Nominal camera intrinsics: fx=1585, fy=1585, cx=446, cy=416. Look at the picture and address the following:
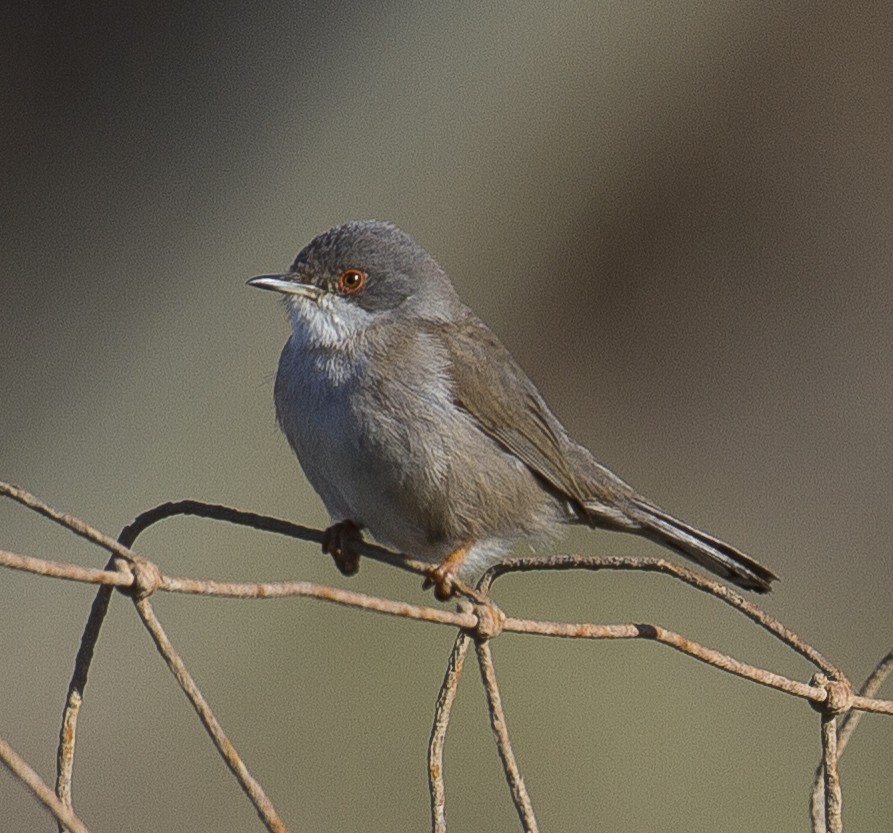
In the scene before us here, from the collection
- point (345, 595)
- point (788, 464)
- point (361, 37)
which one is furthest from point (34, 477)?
point (345, 595)

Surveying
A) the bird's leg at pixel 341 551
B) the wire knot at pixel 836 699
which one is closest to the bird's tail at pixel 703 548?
the bird's leg at pixel 341 551

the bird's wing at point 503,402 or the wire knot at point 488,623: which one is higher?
the bird's wing at point 503,402

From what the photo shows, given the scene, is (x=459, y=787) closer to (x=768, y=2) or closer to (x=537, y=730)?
(x=537, y=730)

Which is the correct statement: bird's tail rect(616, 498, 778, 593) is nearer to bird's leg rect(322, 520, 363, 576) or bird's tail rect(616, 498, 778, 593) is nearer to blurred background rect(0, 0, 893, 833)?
bird's leg rect(322, 520, 363, 576)

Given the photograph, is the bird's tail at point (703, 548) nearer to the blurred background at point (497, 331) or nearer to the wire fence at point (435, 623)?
the wire fence at point (435, 623)

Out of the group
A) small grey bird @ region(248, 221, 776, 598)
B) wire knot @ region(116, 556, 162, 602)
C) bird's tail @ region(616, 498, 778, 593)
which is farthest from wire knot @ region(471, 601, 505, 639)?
bird's tail @ region(616, 498, 778, 593)

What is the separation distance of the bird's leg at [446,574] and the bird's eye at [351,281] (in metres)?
0.93

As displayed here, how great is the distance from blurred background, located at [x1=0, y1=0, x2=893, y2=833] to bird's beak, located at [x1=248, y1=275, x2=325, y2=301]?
135 inches

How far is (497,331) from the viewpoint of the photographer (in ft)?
40.1

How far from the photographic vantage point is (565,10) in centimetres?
1127

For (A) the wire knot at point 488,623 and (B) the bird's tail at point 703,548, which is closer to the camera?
(A) the wire knot at point 488,623

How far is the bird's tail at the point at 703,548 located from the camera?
4562 mm

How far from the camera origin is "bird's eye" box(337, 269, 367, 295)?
5.07 meters

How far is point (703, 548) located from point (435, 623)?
6.72 ft
